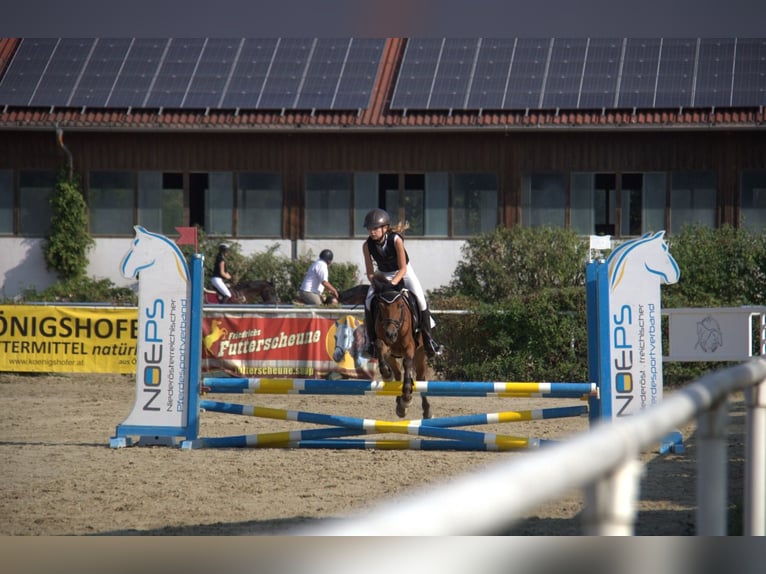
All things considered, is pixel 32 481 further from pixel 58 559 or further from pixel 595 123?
pixel 595 123

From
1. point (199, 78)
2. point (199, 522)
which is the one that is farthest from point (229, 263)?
point (199, 522)

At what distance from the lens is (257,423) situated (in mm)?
13656

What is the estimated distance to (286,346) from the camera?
59.5ft

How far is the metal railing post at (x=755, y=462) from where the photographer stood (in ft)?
12.3

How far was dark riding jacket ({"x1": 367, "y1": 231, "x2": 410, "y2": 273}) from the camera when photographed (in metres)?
10.5

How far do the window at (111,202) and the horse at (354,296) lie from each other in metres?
8.59

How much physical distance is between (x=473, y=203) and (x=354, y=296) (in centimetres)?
686

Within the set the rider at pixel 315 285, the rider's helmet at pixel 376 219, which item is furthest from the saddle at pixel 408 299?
the rider at pixel 315 285

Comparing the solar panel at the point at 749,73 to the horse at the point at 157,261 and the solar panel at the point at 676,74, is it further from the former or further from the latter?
the horse at the point at 157,261

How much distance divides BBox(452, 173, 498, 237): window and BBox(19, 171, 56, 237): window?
10.3m

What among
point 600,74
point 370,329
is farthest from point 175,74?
point 370,329

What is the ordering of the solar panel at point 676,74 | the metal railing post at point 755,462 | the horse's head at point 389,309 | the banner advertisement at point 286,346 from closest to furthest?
the metal railing post at point 755,462, the horse's head at point 389,309, the banner advertisement at point 286,346, the solar panel at point 676,74

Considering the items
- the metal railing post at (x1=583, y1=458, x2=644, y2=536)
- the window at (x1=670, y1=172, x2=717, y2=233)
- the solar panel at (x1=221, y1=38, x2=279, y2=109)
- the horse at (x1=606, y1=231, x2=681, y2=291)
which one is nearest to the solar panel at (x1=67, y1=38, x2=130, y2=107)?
the solar panel at (x1=221, y1=38, x2=279, y2=109)

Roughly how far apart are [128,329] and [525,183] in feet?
37.5
